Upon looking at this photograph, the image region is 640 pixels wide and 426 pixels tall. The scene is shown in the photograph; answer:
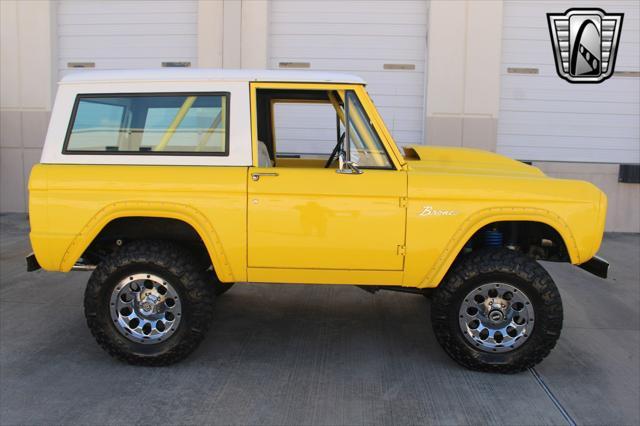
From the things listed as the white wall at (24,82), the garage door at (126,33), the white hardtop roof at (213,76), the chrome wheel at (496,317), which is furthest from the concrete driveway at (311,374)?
the garage door at (126,33)

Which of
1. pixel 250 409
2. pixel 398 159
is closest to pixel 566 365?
pixel 398 159

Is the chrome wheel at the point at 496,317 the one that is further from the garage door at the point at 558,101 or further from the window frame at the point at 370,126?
the garage door at the point at 558,101

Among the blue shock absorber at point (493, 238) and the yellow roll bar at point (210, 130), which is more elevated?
the yellow roll bar at point (210, 130)

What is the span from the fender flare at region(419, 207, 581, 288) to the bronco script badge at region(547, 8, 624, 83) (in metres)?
6.78

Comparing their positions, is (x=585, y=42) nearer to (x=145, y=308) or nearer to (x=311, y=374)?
(x=311, y=374)

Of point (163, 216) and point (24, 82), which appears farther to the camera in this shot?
point (24, 82)

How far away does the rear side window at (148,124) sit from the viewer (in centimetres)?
412

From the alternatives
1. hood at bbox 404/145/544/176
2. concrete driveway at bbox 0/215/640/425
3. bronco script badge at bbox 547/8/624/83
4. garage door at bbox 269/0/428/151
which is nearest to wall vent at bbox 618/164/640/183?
bronco script badge at bbox 547/8/624/83

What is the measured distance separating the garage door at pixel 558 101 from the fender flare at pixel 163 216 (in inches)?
284

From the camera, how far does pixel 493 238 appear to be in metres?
4.32

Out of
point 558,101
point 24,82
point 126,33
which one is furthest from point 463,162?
point 24,82

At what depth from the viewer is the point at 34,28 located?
10.4 meters

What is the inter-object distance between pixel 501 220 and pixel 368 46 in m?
6.70

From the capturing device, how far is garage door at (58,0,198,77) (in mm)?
10289
